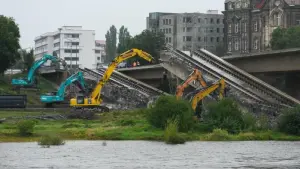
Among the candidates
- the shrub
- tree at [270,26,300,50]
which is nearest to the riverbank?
the shrub

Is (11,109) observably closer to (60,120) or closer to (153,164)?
(60,120)

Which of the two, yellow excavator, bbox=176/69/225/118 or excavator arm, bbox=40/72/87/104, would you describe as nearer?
yellow excavator, bbox=176/69/225/118

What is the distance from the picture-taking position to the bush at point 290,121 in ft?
263

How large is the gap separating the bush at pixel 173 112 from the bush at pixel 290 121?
874 cm

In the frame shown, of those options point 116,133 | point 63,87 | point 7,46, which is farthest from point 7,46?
point 116,133

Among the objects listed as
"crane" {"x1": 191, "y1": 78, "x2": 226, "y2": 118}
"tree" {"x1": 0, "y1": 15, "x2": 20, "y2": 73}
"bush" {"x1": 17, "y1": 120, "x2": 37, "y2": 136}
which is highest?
"tree" {"x1": 0, "y1": 15, "x2": 20, "y2": 73}

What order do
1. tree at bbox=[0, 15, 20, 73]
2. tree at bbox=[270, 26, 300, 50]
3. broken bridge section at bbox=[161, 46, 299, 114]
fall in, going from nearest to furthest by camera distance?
broken bridge section at bbox=[161, 46, 299, 114], tree at bbox=[0, 15, 20, 73], tree at bbox=[270, 26, 300, 50]

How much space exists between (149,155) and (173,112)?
18434mm

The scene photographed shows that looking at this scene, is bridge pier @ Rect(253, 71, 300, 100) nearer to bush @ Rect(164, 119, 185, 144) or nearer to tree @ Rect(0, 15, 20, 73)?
bush @ Rect(164, 119, 185, 144)

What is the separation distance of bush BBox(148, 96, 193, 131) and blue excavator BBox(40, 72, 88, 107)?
135 ft

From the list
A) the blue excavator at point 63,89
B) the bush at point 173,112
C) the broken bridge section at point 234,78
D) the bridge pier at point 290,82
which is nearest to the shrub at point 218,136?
the bush at point 173,112

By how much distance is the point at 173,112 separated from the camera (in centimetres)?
7856

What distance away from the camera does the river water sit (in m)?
53.3

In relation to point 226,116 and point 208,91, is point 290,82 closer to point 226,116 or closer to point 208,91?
point 208,91
